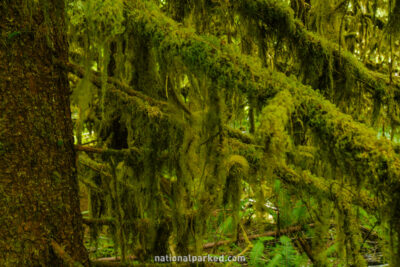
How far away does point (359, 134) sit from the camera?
121cm

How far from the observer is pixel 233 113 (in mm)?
2352

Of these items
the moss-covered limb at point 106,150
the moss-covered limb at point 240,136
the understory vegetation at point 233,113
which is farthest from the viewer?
the moss-covered limb at point 240,136

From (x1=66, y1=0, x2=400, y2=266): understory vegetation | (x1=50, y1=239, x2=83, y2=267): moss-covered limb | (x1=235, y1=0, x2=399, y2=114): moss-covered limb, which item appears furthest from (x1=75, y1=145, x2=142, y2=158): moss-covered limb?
(x1=235, y1=0, x2=399, y2=114): moss-covered limb

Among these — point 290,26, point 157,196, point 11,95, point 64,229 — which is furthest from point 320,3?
point 64,229

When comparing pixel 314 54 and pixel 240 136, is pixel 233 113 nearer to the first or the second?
pixel 240 136

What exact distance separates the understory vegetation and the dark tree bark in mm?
152

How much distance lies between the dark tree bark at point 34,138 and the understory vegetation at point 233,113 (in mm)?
152

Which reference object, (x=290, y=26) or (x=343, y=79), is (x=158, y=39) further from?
(x=343, y=79)

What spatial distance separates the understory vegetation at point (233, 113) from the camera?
1283 millimetres

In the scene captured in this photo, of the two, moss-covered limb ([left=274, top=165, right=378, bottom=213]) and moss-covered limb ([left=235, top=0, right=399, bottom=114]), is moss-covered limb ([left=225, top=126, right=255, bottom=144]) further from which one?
moss-covered limb ([left=235, top=0, right=399, bottom=114])

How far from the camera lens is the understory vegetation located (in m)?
1.28

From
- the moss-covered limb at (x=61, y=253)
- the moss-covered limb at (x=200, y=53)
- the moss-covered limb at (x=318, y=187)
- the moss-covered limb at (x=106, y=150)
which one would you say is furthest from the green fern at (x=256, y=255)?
the moss-covered limb at (x=200, y=53)

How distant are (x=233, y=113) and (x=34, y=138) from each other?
133 cm

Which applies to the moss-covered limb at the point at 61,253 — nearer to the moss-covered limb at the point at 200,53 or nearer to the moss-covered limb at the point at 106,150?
the moss-covered limb at the point at 106,150
